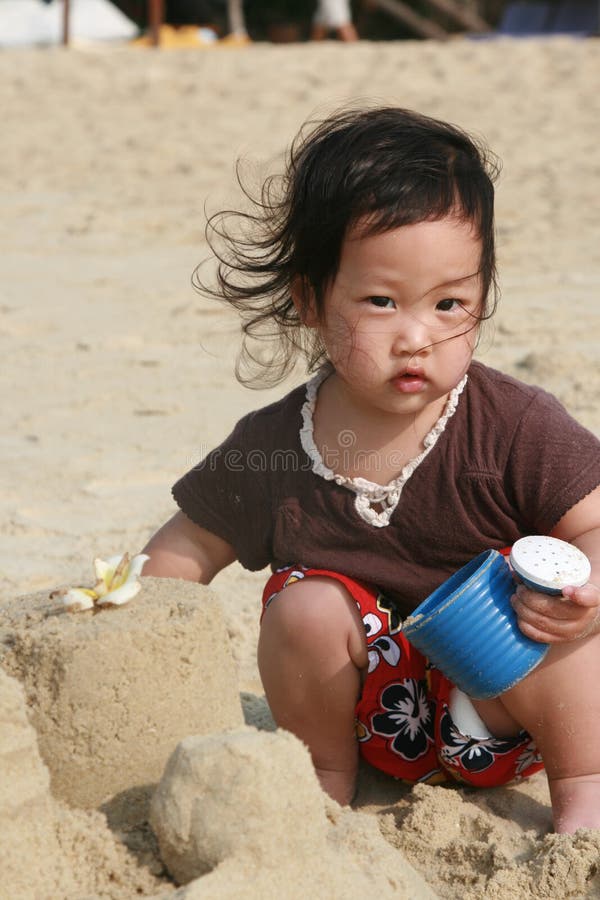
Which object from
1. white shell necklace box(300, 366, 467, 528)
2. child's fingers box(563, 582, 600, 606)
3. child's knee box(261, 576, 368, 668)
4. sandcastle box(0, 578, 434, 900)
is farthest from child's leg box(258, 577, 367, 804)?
child's fingers box(563, 582, 600, 606)

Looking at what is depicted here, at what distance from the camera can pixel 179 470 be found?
329cm

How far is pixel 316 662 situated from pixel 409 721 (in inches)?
8.4

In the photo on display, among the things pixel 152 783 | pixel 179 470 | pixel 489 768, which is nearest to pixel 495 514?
pixel 489 768

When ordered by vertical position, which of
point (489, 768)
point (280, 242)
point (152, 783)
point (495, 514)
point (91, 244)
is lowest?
point (91, 244)

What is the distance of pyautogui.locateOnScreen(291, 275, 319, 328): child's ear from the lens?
6.67 feet

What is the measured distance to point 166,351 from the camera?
4367 mm

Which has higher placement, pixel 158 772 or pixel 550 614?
pixel 550 614

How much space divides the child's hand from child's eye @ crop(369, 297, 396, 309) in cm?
48

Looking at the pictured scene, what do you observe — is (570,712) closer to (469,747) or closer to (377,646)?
(469,747)

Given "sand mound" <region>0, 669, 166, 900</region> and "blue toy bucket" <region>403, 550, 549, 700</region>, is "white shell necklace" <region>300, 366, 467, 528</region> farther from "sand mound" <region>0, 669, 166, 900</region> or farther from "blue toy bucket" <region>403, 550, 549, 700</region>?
"sand mound" <region>0, 669, 166, 900</region>

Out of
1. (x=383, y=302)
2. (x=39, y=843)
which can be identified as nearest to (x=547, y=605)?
(x=383, y=302)

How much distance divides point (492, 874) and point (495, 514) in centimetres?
57

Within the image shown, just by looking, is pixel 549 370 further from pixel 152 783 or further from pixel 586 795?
pixel 152 783

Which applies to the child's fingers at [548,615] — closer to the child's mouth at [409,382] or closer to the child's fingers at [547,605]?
the child's fingers at [547,605]
